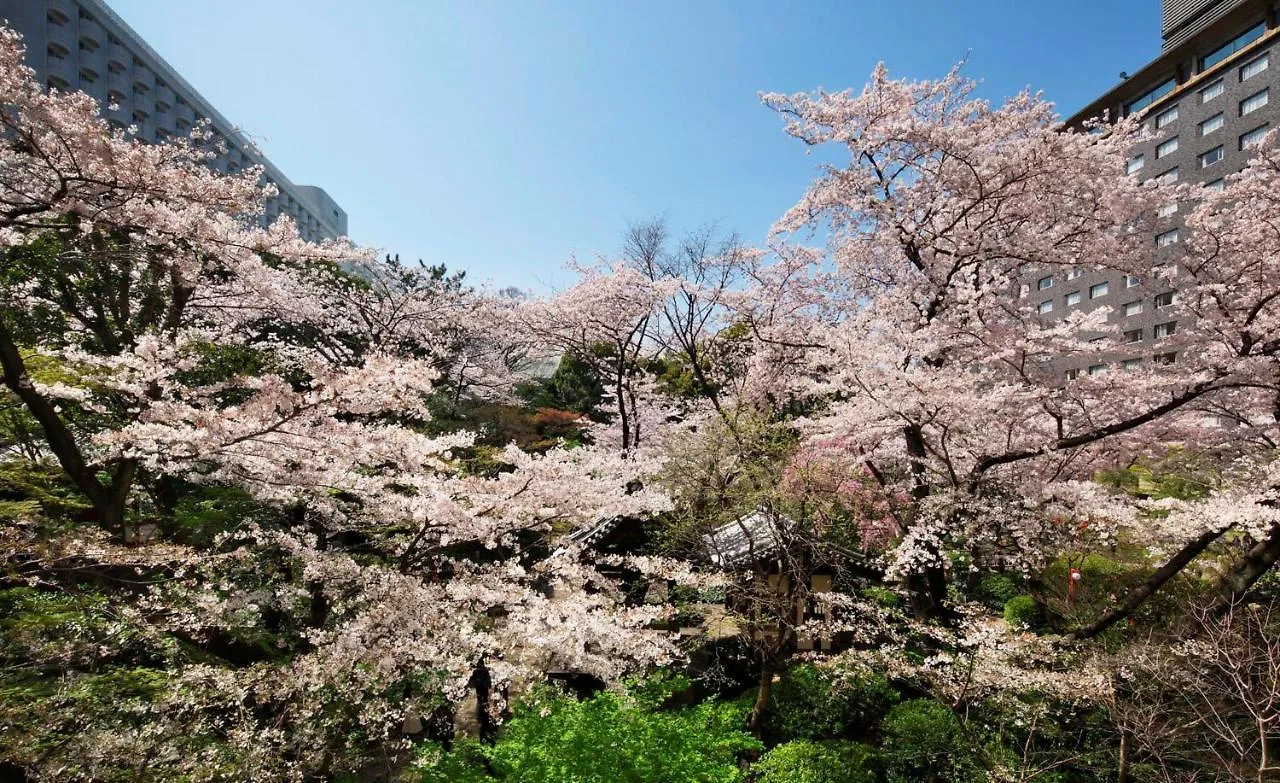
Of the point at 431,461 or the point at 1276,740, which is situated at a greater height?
the point at 431,461

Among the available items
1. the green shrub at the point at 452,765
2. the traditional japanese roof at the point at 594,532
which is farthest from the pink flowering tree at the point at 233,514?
the traditional japanese roof at the point at 594,532

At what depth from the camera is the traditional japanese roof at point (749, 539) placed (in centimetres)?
882

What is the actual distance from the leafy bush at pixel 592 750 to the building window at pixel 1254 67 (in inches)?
1362

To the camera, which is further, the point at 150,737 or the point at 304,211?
the point at 304,211

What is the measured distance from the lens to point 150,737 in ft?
15.4

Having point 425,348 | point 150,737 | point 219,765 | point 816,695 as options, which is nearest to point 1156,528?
point 816,695

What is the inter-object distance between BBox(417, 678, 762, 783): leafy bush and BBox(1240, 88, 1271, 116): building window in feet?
111

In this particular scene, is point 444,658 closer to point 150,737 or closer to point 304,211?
point 150,737

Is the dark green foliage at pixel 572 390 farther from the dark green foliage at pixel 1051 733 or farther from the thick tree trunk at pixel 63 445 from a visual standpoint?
the dark green foliage at pixel 1051 733

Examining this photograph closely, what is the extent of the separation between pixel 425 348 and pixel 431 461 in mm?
15725

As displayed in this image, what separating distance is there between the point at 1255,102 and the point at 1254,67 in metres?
1.46

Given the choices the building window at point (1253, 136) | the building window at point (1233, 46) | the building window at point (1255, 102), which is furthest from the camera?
the building window at point (1233, 46)

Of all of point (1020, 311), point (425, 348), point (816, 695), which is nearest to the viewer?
point (816, 695)

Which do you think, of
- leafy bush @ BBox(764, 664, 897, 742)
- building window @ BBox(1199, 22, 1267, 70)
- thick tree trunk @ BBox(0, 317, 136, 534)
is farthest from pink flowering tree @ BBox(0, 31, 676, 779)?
building window @ BBox(1199, 22, 1267, 70)
